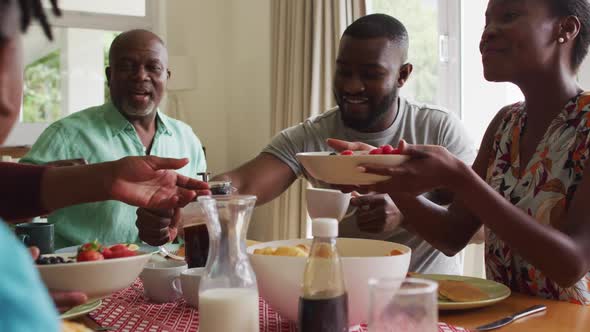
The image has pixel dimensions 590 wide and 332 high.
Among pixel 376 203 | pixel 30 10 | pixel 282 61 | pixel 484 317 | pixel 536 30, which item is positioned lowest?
pixel 484 317

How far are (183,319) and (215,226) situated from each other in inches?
11.7

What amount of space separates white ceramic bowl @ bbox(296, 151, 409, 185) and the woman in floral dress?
20 mm

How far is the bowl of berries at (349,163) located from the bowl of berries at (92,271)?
47 cm

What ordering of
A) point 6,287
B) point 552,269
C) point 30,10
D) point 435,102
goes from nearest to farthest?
point 6,287
point 30,10
point 552,269
point 435,102

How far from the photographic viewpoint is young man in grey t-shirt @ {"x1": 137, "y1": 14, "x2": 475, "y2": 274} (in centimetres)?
209

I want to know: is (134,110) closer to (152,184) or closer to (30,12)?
(152,184)

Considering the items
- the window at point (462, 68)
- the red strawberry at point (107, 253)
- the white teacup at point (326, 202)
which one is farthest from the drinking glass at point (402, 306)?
the window at point (462, 68)

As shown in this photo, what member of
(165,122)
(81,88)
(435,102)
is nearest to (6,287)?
(165,122)

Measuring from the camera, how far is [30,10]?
501mm

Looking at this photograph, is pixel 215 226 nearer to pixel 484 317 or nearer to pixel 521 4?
pixel 484 317

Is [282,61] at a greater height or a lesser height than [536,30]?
greater

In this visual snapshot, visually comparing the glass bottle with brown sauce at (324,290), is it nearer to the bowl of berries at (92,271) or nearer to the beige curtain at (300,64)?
the bowl of berries at (92,271)

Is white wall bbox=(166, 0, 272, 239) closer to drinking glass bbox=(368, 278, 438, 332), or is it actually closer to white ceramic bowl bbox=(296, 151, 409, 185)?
white ceramic bowl bbox=(296, 151, 409, 185)

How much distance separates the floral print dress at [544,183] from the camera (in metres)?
1.50
